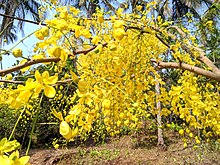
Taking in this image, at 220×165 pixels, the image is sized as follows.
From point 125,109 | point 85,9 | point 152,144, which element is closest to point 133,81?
point 125,109

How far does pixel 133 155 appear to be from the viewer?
5246 mm

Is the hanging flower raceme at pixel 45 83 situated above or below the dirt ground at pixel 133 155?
above

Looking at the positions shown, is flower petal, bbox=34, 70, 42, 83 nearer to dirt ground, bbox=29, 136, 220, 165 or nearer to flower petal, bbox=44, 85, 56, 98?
flower petal, bbox=44, 85, 56, 98

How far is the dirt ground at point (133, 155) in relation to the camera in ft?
15.4

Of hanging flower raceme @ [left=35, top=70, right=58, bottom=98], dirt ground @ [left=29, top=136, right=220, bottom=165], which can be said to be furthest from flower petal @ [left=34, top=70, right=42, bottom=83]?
dirt ground @ [left=29, top=136, right=220, bottom=165]

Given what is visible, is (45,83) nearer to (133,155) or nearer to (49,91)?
(49,91)

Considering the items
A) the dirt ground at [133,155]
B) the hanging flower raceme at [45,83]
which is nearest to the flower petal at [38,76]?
the hanging flower raceme at [45,83]

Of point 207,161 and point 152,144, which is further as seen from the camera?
point 152,144

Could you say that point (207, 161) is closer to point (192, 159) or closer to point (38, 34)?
point (192, 159)

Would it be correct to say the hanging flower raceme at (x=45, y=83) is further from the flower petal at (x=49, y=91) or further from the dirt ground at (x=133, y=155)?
the dirt ground at (x=133, y=155)

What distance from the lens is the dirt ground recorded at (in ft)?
15.4

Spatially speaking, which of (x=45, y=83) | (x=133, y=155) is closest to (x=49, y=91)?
(x=45, y=83)

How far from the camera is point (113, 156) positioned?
5.17m

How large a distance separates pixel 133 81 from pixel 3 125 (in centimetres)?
505
